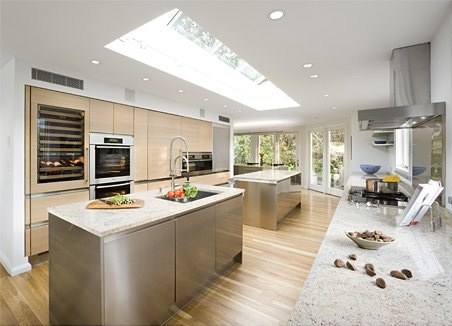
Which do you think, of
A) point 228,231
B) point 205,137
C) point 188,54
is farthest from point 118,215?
point 205,137

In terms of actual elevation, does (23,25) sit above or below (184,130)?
above

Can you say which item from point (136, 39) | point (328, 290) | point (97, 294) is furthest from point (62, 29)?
point (328, 290)

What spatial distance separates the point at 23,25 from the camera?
6.16 ft

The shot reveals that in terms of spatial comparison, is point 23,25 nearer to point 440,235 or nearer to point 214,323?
point 214,323

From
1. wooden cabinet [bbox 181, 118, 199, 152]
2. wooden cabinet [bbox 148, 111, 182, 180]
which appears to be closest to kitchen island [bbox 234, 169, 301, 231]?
wooden cabinet [bbox 181, 118, 199, 152]

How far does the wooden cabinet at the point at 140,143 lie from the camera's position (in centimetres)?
372

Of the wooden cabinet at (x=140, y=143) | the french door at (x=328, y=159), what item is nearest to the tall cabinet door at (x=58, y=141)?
the wooden cabinet at (x=140, y=143)

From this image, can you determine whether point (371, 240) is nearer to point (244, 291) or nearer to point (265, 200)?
point (244, 291)

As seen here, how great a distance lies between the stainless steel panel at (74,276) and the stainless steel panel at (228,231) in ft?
3.79

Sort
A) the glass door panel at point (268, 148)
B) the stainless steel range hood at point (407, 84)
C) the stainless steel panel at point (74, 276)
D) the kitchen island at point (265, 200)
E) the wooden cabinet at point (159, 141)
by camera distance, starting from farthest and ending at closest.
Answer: the glass door panel at point (268, 148)
the wooden cabinet at point (159, 141)
the kitchen island at point (265, 200)
the stainless steel range hood at point (407, 84)
the stainless steel panel at point (74, 276)

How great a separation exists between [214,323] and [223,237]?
788mm

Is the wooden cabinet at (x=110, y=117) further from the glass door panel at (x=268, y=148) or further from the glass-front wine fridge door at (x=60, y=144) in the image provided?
the glass door panel at (x=268, y=148)

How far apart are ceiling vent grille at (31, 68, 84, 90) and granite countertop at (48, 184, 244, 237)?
1.86 meters

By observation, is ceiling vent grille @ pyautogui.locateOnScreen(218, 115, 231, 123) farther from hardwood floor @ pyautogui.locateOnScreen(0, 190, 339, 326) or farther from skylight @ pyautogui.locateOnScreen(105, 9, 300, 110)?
hardwood floor @ pyautogui.locateOnScreen(0, 190, 339, 326)
